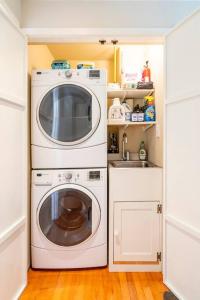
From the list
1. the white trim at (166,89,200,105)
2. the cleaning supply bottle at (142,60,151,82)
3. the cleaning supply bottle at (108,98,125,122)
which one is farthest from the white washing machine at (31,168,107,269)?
the cleaning supply bottle at (142,60,151,82)

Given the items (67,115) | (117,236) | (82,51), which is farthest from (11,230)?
(82,51)

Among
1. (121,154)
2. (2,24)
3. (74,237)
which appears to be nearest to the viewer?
(2,24)

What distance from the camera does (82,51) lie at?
125 inches

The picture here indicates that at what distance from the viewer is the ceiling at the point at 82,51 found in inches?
119

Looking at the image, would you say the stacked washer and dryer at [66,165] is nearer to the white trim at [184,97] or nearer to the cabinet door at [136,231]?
the cabinet door at [136,231]

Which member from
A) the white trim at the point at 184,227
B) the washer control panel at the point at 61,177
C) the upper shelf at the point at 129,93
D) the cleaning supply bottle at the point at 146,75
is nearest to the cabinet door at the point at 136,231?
the white trim at the point at 184,227

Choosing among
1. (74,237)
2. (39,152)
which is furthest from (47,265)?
(39,152)

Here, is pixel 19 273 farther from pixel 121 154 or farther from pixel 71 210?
pixel 121 154

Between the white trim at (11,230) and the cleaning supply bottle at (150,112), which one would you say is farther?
the cleaning supply bottle at (150,112)

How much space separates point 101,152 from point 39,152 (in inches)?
22.5

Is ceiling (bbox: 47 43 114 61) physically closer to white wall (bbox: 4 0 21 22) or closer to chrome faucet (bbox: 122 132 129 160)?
white wall (bbox: 4 0 21 22)

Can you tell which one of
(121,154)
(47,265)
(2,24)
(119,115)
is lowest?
(47,265)

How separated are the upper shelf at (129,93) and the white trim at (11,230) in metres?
1.50

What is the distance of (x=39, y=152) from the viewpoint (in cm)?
218
